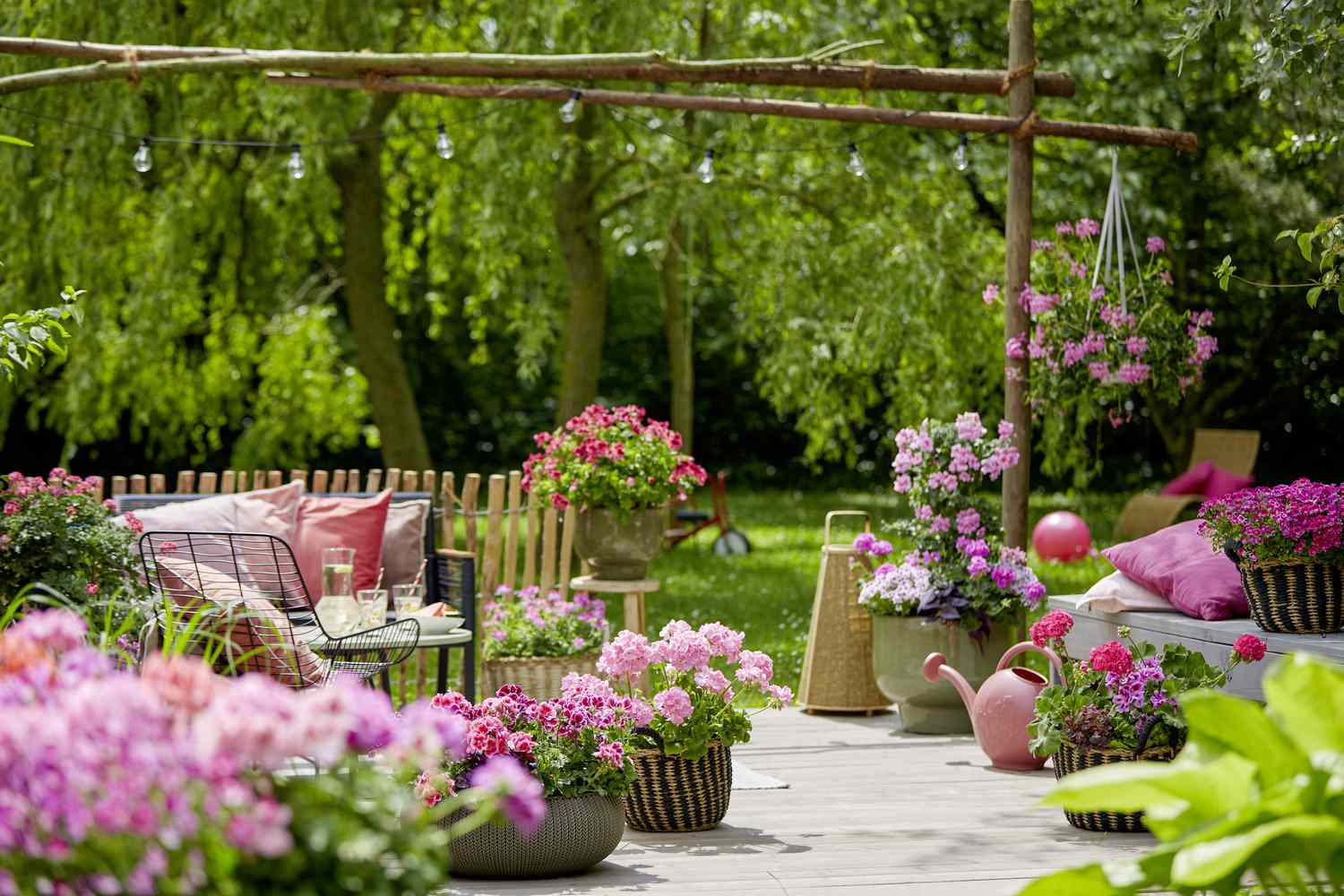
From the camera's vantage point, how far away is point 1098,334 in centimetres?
600

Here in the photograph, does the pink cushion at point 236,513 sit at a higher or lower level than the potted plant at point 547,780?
higher

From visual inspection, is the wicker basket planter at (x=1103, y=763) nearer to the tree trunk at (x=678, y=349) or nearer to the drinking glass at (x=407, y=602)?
the drinking glass at (x=407, y=602)

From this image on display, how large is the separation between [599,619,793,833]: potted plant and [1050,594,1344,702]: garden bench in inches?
51.8

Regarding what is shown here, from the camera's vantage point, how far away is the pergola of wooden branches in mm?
5797

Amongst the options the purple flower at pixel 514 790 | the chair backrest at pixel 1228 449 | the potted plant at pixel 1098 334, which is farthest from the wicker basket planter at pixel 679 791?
the chair backrest at pixel 1228 449

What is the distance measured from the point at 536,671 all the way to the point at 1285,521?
2.74 m

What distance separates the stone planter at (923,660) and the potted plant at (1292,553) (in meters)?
1.25

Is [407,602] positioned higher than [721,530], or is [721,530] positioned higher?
[407,602]

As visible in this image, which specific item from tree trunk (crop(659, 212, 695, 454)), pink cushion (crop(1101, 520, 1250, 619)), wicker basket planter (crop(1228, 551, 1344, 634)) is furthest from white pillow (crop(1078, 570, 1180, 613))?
tree trunk (crop(659, 212, 695, 454))

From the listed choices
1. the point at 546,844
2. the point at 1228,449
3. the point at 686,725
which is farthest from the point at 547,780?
the point at 1228,449

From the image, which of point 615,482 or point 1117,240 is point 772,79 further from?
point 615,482

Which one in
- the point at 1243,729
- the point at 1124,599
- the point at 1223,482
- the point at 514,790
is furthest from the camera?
the point at 1223,482

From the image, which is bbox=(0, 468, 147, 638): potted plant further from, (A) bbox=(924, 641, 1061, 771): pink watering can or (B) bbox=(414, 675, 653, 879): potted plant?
(A) bbox=(924, 641, 1061, 771): pink watering can

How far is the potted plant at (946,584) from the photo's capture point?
5688 mm
